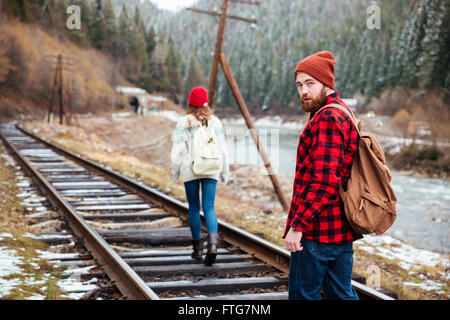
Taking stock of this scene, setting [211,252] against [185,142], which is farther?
[211,252]

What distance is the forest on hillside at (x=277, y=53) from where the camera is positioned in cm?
5038

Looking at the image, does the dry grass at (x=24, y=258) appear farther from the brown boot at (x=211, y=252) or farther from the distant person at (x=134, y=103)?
the distant person at (x=134, y=103)

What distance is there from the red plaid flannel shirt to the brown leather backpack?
50 mm

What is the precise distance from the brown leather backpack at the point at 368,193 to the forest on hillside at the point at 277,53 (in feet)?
34.0

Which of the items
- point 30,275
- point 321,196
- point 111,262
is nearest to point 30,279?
point 30,275

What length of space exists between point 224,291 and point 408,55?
6643 cm

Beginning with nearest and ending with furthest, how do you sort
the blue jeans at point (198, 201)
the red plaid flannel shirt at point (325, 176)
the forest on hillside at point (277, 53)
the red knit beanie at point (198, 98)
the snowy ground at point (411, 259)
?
1. the red plaid flannel shirt at point (325, 176)
2. the red knit beanie at point (198, 98)
3. the blue jeans at point (198, 201)
4. the snowy ground at point (411, 259)
5. the forest on hillside at point (277, 53)

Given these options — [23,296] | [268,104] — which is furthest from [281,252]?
[268,104]

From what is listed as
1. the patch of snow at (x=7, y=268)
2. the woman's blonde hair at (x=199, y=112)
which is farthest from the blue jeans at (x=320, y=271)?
the patch of snow at (x=7, y=268)

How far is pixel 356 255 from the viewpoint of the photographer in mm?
7277

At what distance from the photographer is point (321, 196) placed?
2.39 metres

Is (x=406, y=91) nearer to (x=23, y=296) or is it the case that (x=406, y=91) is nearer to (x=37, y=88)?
(x=37, y=88)

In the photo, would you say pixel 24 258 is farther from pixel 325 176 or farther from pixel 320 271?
pixel 325 176

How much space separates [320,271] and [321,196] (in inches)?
17.6
